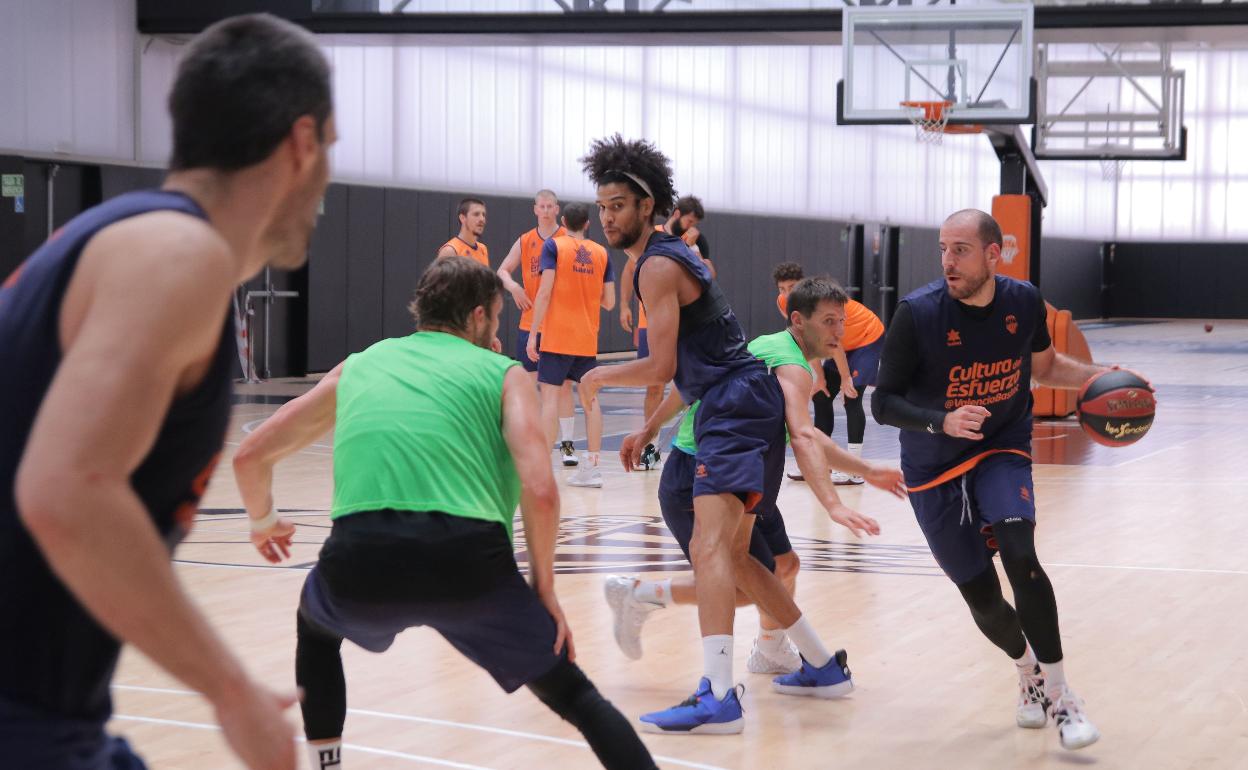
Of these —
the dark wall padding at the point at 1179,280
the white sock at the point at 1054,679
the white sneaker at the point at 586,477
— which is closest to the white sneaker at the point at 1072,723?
the white sock at the point at 1054,679

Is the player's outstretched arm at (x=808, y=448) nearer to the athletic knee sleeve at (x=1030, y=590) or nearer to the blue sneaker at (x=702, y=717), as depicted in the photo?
the athletic knee sleeve at (x=1030, y=590)

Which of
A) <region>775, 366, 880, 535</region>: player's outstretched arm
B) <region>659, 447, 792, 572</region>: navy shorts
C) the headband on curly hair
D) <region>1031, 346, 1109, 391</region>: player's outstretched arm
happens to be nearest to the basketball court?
<region>659, 447, 792, 572</region>: navy shorts

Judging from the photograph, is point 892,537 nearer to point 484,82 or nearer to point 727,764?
point 727,764

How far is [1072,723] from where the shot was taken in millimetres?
4641

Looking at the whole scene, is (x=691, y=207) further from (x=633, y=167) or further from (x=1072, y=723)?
(x=1072, y=723)

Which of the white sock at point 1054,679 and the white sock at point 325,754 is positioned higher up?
the white sock at point 325,754

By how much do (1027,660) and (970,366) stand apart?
96cm

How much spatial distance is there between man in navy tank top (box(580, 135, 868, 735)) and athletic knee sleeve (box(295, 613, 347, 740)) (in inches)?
58.5

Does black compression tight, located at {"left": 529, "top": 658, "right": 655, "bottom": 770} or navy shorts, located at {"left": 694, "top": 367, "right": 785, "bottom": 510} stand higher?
navy shorts, located at {"left": 694, "top": 367, "right": 785, "bottom": 510}

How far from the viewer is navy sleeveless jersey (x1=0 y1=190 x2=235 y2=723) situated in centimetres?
158

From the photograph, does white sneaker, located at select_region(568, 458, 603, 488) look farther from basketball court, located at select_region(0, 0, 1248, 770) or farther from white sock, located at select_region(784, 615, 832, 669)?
white sock, located at select_region(784, 615, 832, 669)

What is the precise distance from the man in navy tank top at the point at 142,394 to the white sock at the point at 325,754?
1.86 metres

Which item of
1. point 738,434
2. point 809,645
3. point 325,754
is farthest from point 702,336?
point 325,754

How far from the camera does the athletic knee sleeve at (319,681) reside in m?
3.54
